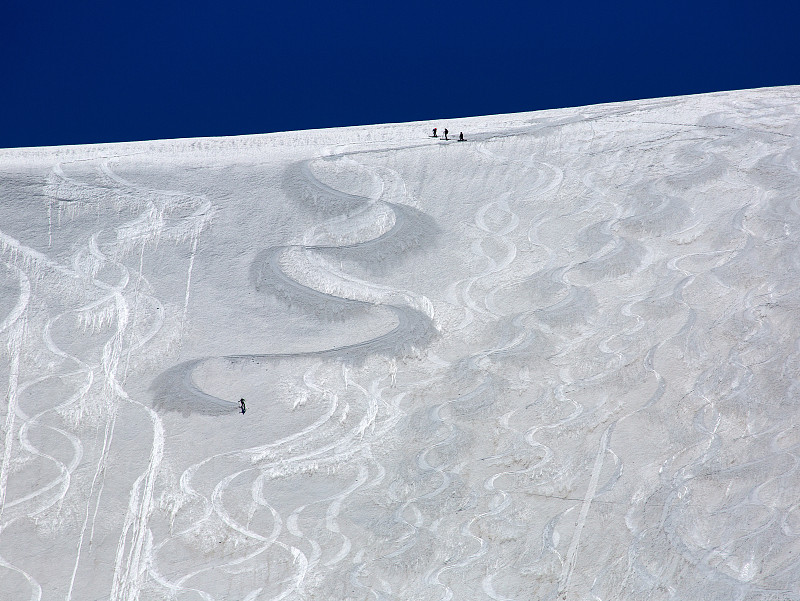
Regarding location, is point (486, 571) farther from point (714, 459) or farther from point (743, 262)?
point (743, 262)

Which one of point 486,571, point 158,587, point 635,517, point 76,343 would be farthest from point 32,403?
point 635,517

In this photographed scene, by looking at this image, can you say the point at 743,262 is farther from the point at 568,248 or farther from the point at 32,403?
the point at 32,403

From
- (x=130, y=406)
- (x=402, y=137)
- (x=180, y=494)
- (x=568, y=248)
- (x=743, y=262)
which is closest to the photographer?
(x=180, y=494)

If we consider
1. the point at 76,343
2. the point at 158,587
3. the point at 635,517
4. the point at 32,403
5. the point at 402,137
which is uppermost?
the point at 402,137

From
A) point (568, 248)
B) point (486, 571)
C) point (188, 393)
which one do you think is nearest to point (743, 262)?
point (568, 248)

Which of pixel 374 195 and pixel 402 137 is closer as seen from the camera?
pixel 374 195

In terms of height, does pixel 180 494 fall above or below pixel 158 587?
above

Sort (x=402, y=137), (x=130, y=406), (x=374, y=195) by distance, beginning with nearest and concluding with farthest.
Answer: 1. (x=130, y=406)
2. (x=374, y=195)
3. (x=402, y=137)
